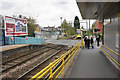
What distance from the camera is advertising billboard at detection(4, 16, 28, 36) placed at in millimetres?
25987

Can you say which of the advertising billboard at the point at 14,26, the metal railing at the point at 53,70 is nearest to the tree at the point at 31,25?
the advertising billboard at the point at 14,26

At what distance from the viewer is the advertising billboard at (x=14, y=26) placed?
85.3 ft

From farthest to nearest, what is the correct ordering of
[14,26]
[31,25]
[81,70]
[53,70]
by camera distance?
[31,25] < [14,26] < [53,70] < [81,70]

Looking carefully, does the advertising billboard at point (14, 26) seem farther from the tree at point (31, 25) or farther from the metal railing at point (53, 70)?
the metal railing at point (53, 70)

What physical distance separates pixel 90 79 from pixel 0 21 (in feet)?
92.7

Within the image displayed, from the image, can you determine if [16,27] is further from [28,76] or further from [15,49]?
[28,76]

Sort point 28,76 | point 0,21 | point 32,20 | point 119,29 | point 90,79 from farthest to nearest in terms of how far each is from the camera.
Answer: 1. point 32,20
2. point 0,21
3. point 28,76
4. point 119,29
5. point 90,79

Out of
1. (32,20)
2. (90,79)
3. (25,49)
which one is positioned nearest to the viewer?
(90,79)

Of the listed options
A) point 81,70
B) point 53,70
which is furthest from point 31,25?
point 81,70

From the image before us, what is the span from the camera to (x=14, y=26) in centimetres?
2903

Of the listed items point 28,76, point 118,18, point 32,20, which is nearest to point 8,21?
point 32,20

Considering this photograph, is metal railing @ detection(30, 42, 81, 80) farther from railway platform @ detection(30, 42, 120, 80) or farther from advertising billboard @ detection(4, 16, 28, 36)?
advertising billboard @ detection(4, 16, 28, 36)

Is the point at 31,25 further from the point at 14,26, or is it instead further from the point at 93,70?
the point at 93,70

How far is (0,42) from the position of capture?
2328cm
